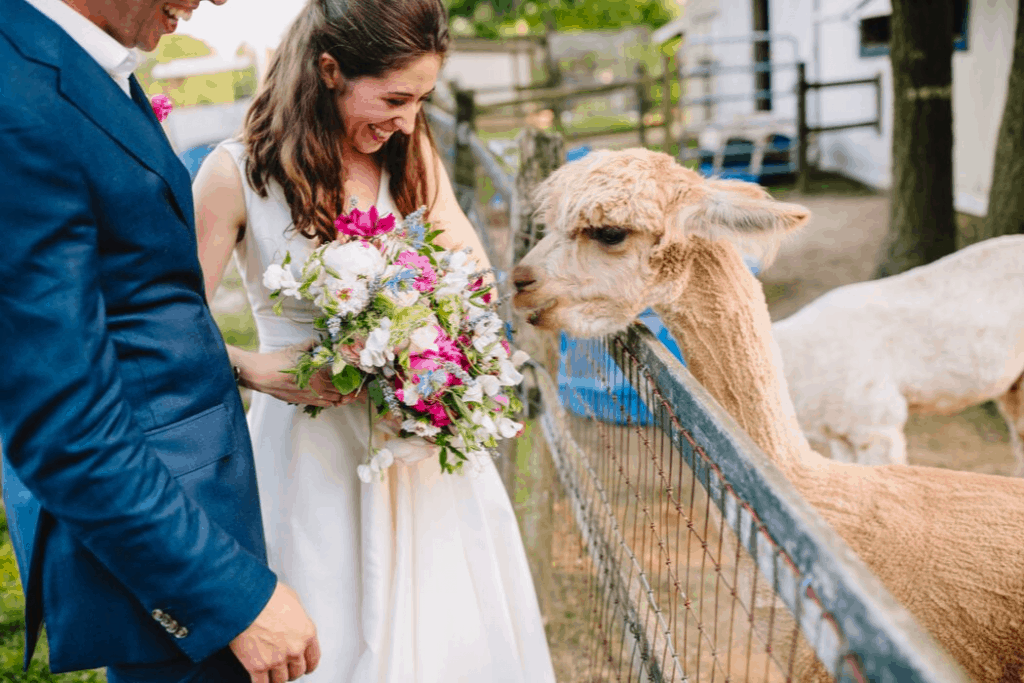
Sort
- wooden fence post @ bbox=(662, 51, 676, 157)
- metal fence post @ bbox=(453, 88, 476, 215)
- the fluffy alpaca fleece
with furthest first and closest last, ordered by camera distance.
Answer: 1. wooden fence post @ bbox=(662, 51, 676, 157)
2. metal fence post @ bbox=(453, 88, 476, 215)
3. the fluffy alpaca fleece

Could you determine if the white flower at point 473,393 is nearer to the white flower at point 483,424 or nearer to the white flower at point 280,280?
the white flower at point 483,424

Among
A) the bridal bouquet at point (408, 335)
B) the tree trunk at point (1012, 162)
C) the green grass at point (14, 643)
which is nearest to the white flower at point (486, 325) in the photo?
the bridal bouquet at point (408, 335)

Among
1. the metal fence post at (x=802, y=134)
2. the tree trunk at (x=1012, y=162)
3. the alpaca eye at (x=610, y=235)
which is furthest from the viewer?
the metal fence post at (x=802, y=134)

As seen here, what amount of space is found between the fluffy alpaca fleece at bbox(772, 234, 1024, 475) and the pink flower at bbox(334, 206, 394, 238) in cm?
293

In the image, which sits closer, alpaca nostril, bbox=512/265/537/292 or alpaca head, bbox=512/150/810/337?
alpaca head, bbox=512/150/810/337

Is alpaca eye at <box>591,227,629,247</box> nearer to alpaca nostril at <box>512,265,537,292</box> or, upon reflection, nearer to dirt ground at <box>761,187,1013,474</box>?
alpaca nostril at <box>512,265,537,292</box>

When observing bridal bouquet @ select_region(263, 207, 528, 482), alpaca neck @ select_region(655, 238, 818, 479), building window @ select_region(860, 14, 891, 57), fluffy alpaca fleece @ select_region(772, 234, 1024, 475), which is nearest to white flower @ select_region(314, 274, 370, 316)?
bridal bouquet @ select_region(263, 207, 528, 482)

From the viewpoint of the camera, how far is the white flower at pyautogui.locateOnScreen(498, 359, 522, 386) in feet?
6.60

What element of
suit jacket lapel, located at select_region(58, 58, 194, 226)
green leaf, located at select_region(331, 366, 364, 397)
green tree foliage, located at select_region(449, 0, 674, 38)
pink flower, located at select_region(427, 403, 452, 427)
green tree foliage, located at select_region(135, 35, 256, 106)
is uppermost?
green tree foliage, located at select_region(449, 0, 674, 38)

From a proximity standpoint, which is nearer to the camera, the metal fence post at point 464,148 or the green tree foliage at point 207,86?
the metal fence post at point 464,148

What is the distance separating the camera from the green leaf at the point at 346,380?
1861 millimetres

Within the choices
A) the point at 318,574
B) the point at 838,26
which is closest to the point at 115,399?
the point at 318,574

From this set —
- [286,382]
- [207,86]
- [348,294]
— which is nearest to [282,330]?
[286,382]

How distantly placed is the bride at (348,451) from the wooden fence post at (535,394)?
1.24 m
